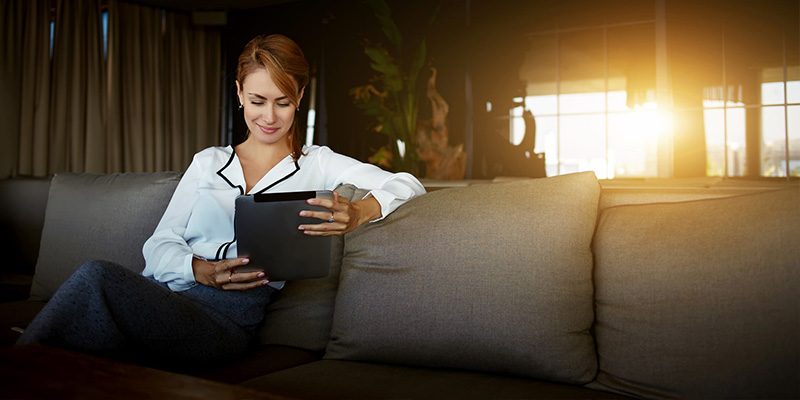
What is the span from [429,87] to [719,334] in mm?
3818

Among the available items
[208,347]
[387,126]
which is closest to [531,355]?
[208,347]

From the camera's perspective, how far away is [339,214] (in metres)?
1.28

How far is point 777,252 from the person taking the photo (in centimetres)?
99

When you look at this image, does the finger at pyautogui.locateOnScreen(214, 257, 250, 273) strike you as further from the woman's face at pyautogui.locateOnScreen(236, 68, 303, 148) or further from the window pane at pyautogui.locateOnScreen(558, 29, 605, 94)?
the window pane at pyautogui.locateOnScreen(558, 29, 605, 94)

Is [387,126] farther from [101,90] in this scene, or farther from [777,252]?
[777,252]

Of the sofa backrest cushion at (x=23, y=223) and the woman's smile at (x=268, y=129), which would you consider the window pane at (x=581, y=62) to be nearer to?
the woman's smile at (x=268, y=129)

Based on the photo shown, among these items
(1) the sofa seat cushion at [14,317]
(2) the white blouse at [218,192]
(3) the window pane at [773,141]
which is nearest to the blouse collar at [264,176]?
(2) the white blouse at [218,192]

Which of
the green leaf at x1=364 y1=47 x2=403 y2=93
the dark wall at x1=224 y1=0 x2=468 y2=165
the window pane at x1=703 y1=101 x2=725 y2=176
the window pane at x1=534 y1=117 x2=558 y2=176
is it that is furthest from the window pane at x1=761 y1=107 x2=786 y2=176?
the green leaf at x1=364 y1=47 x2=403 y2=93

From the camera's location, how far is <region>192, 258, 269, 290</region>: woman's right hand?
129 centimetres

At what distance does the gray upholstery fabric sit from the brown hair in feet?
1.04

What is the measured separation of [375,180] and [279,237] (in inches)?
14.1

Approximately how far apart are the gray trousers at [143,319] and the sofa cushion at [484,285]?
25cm

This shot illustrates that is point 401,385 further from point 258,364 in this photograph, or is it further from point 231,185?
point 231,185

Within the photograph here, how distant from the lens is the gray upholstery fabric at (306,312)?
4.96 feet
